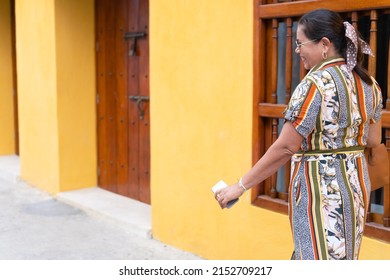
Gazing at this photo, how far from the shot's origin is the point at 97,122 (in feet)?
22.2

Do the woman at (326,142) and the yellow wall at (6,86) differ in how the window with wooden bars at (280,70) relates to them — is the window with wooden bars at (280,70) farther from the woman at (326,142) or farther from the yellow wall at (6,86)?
the yellow wall at (6,86)

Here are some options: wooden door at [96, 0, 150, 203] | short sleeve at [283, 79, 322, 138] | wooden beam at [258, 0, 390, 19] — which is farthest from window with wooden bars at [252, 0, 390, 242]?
wooden door at [96, 0, 150, 203]

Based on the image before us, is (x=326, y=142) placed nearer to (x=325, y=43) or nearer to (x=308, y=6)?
(x=325, y=43)

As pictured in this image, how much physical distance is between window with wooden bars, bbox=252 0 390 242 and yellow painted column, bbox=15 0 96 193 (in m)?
3.23

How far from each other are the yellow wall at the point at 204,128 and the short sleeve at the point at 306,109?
1.59 metres

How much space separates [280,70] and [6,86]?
253 inches

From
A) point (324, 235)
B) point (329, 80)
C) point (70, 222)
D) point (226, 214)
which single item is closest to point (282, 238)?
point (226, 214)

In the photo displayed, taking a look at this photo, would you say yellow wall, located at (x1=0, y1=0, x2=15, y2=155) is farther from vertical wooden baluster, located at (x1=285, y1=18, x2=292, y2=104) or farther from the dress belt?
the dress belt

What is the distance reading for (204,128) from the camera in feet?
14.3

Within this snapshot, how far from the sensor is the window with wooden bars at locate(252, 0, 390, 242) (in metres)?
3.36

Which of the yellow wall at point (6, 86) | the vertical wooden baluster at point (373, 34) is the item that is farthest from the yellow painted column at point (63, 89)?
the vertical wooden baluster at point (373, 34)
